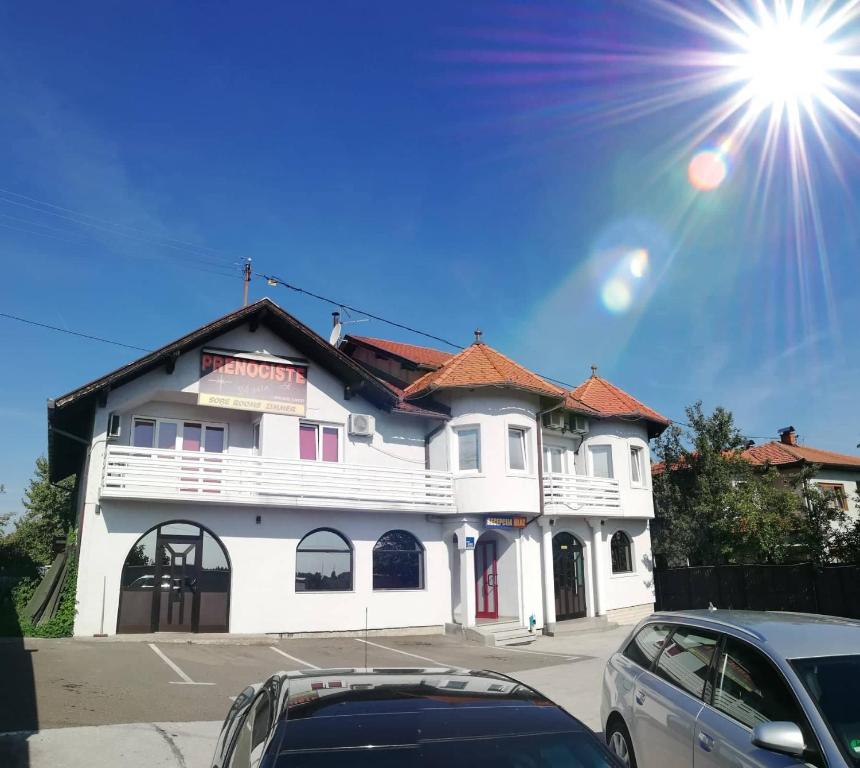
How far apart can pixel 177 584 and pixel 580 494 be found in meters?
11.7

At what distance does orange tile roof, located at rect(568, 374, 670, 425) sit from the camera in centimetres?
2392

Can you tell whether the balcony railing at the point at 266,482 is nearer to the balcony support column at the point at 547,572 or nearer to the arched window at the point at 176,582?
the arched window at the point at 176,582

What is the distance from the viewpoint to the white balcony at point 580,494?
20562 mm

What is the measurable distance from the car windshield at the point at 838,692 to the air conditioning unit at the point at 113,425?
15058mm

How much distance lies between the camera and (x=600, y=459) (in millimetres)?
23969

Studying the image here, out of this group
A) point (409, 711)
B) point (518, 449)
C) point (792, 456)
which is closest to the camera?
point (409, 711)

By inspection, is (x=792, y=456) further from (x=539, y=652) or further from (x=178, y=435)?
(x=178, y=435)

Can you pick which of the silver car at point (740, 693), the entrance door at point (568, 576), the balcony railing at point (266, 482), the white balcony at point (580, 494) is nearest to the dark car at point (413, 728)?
the silver car at point (740, 693)

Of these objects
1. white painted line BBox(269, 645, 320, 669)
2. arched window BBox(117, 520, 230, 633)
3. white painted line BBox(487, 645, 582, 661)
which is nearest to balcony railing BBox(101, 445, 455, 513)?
arched window BBox(117, 520, 230, 633)

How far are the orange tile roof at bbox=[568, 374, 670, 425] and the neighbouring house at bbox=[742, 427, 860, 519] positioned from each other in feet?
34.4

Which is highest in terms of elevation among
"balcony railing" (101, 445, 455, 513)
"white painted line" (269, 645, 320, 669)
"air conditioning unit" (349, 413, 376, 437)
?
"air conditioning unit" (349, 413, 376, 437)

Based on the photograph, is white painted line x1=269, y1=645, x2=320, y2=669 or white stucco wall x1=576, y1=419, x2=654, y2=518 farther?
white stucco wall x1=576, y1=419, x2=654, y2=518

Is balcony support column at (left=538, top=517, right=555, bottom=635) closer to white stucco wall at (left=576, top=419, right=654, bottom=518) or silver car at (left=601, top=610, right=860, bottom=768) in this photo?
white stucco wall at (left=576, top=419, right=654, bottom=518)

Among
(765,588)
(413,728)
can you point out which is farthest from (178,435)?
(765,588)
